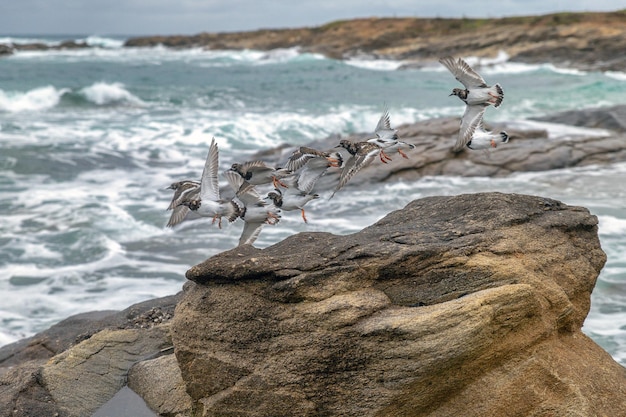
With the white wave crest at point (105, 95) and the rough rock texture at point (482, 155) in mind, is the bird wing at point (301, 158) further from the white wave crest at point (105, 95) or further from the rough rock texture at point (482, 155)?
Answer: the white wave crest at point (105, 95)

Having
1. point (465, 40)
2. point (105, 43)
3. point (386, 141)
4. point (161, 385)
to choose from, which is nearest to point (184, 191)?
point (386, 141)

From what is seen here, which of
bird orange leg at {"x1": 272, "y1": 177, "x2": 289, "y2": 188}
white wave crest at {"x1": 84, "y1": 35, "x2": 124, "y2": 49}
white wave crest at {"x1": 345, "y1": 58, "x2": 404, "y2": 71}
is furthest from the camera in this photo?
white wave crest at {"x1": 84, "y1": 35, "x2": 124, "y2": 49}

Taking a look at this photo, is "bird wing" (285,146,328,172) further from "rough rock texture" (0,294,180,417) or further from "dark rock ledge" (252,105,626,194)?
"dark rock ledge" (252,105,626,194)

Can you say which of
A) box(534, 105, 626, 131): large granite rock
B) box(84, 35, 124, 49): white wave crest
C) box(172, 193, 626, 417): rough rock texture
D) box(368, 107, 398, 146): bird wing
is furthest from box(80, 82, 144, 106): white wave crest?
box(84, 35, 124, 49): white wave crest

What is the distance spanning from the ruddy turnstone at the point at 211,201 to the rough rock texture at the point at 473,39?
137 feet

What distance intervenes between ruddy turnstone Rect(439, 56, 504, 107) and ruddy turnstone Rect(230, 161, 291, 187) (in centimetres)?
209

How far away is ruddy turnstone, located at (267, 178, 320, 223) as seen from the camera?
693 centimetres

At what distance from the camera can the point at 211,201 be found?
266 inches

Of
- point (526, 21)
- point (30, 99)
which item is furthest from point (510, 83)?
point (526, 21)

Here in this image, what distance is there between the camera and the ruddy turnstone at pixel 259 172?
6891 millimetres

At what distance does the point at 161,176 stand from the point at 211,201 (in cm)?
1149

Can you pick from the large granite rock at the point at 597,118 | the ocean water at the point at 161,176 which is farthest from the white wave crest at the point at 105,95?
the large granite rock at the point at 597,118

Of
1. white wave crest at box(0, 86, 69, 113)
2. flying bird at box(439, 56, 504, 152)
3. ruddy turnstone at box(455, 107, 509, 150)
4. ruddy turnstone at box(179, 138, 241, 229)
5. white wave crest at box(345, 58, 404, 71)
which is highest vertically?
flying bird at box(439, 56, 504, 152)

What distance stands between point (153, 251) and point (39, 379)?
6.30 m
